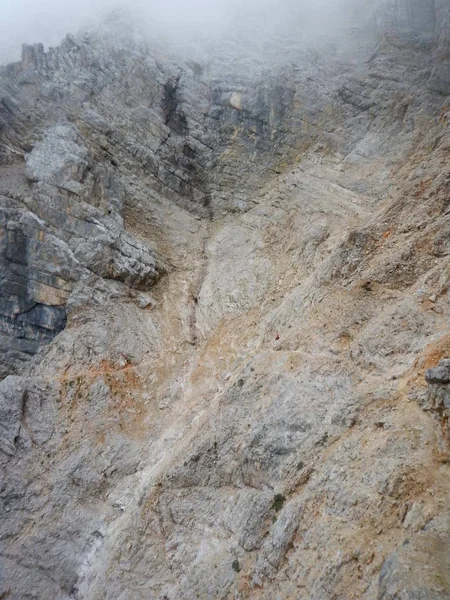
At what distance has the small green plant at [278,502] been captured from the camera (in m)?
15.4

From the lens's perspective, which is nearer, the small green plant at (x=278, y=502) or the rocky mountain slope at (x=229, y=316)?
the rocky mountain slope at (x=229, y=316)

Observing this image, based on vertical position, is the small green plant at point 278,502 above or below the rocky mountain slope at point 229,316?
below

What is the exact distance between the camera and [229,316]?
86.9 feet

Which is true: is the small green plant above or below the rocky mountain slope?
below

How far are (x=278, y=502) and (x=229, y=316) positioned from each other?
40.8 feet

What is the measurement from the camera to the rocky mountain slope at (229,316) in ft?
47.0

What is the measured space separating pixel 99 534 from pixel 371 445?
11789 millimetres

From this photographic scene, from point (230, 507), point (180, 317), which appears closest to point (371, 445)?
point (230, 507)

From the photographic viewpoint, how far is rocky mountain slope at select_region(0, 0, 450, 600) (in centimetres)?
1431

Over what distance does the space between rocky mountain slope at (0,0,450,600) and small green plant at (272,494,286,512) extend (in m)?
0.06

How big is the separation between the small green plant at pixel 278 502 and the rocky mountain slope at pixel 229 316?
65 mm

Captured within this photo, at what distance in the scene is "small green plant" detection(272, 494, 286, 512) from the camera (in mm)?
15359

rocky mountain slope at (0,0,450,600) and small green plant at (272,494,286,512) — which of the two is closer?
rocky mountain slope at (0,0,450,600)

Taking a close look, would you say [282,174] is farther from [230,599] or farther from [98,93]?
[230,599]
